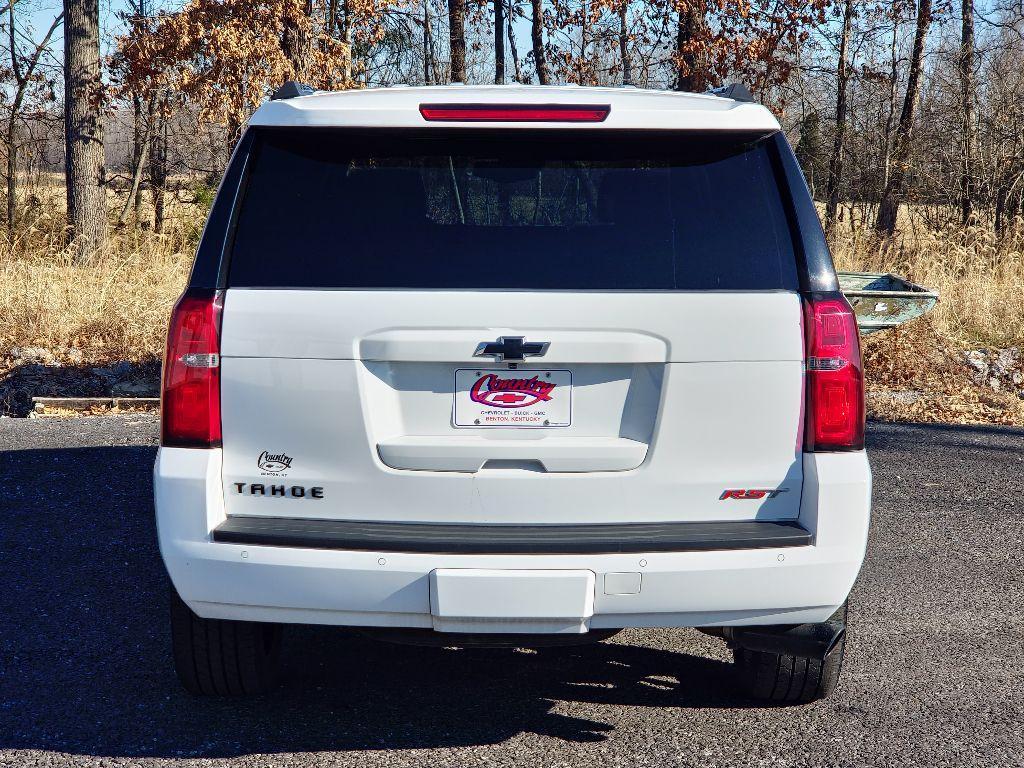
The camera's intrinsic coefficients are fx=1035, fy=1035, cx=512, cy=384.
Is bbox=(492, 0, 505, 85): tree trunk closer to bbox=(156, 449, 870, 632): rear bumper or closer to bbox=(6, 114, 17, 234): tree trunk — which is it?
bbox=(6, 114, 17, 234): tree trunk

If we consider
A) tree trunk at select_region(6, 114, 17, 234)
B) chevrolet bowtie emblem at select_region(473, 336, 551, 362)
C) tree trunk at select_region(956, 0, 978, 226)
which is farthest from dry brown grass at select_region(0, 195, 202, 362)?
tree trunk at select_region(956, 0, 978, 226)

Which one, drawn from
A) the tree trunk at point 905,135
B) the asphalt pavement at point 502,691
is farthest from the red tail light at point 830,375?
the tree trunk at point 905,135

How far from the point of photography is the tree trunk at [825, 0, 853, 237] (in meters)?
19.9

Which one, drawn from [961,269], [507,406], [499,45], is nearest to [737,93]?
[507,406]

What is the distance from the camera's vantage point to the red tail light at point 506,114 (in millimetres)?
2875

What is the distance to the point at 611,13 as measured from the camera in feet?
52.7

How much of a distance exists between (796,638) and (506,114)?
1733 mm

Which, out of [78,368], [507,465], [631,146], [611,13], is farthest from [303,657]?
[611,13]

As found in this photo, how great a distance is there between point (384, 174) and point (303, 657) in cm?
198

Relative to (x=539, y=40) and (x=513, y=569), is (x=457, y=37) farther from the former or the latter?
(x=513, y=569)

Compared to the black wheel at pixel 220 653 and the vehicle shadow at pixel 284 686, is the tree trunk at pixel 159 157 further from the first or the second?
the black wheel at pixel 220 653

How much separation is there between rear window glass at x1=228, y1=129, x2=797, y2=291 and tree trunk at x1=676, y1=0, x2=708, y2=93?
1336cm

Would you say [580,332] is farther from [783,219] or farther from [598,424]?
[783,219]

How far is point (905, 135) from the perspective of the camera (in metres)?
19.4
